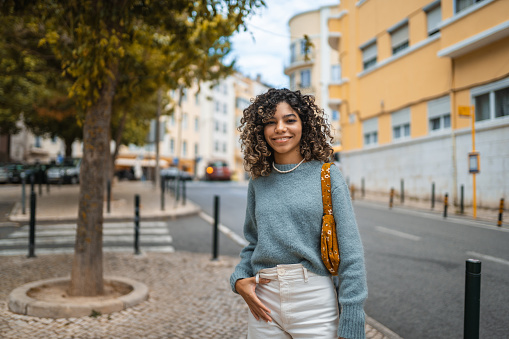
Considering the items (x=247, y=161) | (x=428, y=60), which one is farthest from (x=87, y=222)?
(x=428, y=60)

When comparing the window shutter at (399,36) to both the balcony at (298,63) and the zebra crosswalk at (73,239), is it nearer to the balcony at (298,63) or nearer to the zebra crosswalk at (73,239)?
the balcony at (298,63)

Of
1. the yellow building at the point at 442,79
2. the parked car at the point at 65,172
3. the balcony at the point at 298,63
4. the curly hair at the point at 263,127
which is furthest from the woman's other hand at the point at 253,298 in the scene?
the parked car at the point at 65,172

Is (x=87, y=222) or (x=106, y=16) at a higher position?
(x=106, y=16)

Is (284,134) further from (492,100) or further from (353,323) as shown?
(492,100)

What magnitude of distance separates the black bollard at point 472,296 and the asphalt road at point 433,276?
2.57 ft

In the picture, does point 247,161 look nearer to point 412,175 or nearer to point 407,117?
point 407,117

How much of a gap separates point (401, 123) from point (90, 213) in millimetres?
4139

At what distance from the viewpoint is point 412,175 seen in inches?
258

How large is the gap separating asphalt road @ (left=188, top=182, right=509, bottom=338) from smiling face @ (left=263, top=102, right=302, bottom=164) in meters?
1.73

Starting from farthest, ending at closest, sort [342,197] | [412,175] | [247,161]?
1. [412,175]
2. [247,161]
3. [342,197]

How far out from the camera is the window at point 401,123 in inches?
218

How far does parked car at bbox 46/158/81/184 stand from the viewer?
29.3 meters

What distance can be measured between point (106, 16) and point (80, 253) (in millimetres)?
2636

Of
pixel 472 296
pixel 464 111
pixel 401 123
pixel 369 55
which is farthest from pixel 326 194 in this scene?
pixel 401 123
